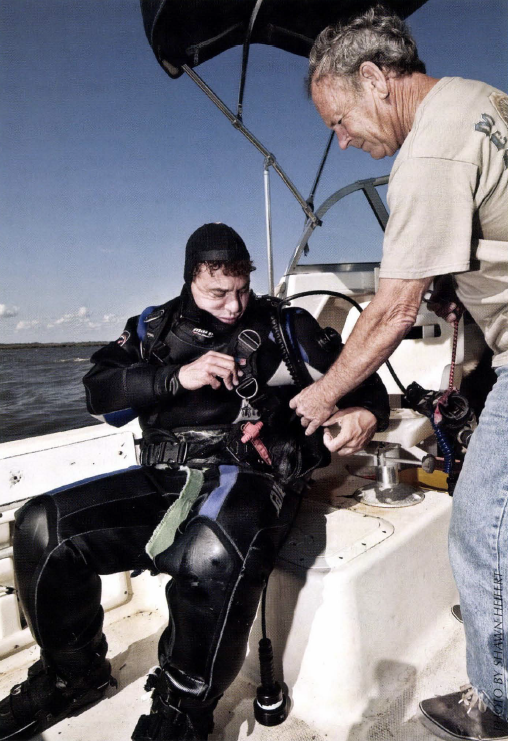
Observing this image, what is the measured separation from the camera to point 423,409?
6.91ft

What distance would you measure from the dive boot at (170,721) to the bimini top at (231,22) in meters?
3.13

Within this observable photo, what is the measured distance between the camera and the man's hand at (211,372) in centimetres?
163

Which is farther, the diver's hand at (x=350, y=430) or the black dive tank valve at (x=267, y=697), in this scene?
the diver's hand at (x=350, y=430)

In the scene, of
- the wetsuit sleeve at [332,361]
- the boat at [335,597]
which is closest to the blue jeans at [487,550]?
the boat at [335,597]

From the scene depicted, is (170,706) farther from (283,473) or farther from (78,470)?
(78,470)

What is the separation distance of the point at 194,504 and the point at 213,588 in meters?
0.29

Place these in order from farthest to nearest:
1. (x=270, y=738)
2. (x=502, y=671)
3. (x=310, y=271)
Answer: (x=310, y=271)
(x=270, y=738)
(x=502, y=671)

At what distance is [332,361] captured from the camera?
6.34ft

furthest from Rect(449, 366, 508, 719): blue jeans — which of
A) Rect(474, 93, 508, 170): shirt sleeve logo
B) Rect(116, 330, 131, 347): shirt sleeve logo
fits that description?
Rect(116, 330, 131, 347): shirt sleeve logo

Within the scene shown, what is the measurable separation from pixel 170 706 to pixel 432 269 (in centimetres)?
132

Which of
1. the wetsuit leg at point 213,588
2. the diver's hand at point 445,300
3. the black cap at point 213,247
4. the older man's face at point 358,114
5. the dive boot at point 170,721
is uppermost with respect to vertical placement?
the older man's face at point 358,114

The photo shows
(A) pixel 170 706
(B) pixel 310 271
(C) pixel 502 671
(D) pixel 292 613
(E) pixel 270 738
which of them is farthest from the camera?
(B) pixel 310 271

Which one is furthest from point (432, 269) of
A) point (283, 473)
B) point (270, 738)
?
point (270, 738)

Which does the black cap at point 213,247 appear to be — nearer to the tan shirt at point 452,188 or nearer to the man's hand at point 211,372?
the man's hand at point 211,372
